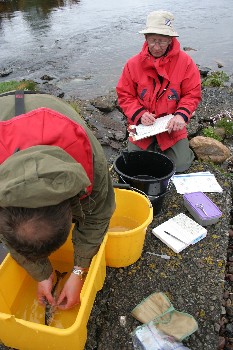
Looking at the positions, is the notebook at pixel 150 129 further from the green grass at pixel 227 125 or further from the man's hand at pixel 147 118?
the green grass at pixel 227 125

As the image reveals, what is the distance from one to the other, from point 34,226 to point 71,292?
1.10 m

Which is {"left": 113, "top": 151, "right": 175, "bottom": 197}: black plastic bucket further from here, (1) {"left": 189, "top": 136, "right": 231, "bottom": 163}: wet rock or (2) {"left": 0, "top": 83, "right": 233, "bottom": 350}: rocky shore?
(1) {"left": 189, "top": 136, "right": 231, "bottom": 163}: wet rock

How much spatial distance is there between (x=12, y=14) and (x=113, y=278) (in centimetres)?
1369

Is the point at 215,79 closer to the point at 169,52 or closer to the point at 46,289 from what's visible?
the point at 169,52

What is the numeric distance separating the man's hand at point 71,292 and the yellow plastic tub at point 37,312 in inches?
4.1

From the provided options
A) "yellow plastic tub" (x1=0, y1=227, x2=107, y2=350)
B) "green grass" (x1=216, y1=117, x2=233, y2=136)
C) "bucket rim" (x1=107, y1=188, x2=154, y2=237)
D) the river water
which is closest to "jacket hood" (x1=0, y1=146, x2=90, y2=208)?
"yellow plastic tub" (x1=0, y1=227, x2=107, y2=350)

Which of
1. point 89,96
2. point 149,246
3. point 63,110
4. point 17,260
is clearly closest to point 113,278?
point 149,246

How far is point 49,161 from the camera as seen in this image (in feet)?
4.09

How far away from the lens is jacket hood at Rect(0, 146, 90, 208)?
1.19 m

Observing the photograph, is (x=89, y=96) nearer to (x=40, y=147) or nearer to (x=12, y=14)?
(x=40, y=147)

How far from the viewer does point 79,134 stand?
1.48 m

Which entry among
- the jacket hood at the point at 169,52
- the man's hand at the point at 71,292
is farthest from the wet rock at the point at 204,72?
the man's hand at the point at 71,292

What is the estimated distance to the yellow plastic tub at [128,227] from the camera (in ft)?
7.93

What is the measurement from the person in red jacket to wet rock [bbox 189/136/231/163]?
0.84 ft
